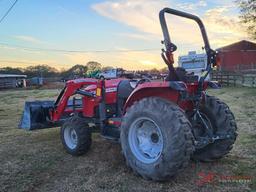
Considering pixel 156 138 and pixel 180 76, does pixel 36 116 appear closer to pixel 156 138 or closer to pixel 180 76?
pixel 156 138

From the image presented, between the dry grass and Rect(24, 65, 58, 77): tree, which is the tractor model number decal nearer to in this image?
the dry grass

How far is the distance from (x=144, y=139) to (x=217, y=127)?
122 cm

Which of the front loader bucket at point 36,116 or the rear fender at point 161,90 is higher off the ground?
the rear fender at point 161,90

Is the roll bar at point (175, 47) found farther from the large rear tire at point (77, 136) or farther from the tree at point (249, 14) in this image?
the tree at point (249, 14)

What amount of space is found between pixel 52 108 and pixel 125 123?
3.07 m

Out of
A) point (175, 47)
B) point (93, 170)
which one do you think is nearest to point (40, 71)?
point (93, 170)

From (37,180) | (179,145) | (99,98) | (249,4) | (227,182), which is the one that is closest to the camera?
(179,145)

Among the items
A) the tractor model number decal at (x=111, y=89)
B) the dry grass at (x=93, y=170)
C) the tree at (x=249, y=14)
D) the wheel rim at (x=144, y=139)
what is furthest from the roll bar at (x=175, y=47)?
the tree at (x=249, y=14)

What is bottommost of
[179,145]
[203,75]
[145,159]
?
[145,159]

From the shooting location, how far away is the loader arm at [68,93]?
6440 millimetres

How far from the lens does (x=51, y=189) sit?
4.35m

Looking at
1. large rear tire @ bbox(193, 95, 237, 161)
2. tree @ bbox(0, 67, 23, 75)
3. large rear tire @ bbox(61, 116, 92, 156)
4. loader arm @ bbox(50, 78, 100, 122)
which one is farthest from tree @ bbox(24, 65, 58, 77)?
large rear tire @ bbox(193, 95, 237, 161)

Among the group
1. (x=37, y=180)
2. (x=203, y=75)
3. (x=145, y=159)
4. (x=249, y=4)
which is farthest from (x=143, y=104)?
(x=249, y=4)

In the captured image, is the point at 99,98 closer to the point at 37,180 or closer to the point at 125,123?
the point at 125,123
